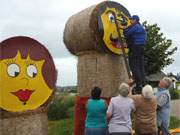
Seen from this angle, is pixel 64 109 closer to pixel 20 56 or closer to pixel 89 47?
pixel 89 47

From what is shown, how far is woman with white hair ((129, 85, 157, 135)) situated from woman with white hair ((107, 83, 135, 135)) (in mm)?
359

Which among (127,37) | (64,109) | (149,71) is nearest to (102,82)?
(127,37)

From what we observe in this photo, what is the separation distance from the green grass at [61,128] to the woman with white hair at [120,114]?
5578 mm

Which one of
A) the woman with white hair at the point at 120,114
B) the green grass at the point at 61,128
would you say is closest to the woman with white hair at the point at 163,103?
the woman with white hair at the point at 120,114

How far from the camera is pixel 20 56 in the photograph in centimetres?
698

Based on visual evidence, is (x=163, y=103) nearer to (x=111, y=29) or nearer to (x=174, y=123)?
(x=111, y=29)

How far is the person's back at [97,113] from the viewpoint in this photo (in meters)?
7.76

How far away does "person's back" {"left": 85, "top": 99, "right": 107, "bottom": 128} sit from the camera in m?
7.76

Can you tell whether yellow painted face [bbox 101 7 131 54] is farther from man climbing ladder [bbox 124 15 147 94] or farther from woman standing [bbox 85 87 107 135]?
woman standing [bbox 85 87 107 135]

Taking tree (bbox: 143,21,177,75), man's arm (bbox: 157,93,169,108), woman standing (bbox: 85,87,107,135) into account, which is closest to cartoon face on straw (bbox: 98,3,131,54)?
man's arm (bbox: 157,93,169,108)

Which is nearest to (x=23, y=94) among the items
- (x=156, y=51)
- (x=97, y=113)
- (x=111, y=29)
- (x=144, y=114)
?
(x=97, y=113)

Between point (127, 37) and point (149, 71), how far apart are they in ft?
65.4

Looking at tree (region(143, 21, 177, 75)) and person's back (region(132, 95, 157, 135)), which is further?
tree (region(143, 21, 177, 75))

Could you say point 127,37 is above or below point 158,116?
above
